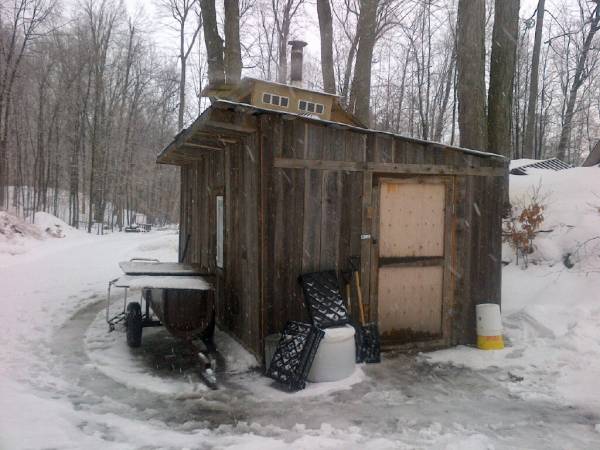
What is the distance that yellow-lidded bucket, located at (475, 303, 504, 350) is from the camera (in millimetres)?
6969

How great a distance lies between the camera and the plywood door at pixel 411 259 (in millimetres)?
6879

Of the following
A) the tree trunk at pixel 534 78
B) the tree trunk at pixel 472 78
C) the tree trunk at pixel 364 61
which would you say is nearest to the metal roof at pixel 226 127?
the tree trunk at pixel 472 78

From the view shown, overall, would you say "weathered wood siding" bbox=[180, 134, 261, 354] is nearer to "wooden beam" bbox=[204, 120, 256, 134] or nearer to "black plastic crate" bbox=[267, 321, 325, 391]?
"wooden beam" bbox=[204, 120, 256, 134]

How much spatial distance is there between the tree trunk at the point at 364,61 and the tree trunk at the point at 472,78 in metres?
4.02

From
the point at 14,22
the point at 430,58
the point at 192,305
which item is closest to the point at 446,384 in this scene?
the point at 192,305

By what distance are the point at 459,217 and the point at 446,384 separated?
2407 mm

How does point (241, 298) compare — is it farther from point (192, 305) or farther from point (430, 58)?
point (430, 58)

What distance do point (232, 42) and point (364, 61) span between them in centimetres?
387

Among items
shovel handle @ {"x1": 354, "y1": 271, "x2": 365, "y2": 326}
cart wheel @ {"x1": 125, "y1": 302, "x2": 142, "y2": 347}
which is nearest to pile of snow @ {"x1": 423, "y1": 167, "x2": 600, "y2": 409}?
shovel handle @ {"x1": 354, "y1": 271, "x2": 365, "y2": 326}

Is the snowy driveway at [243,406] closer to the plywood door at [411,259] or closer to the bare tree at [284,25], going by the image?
the plywood door at [411,259]

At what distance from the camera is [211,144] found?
25.7ft

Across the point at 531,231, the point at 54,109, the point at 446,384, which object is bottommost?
the point at 446,384

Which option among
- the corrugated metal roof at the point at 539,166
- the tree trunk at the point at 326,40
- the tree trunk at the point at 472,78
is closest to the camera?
the tree trunk at the point at 472,78

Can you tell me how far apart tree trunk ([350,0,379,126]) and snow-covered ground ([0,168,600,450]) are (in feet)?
25.2
